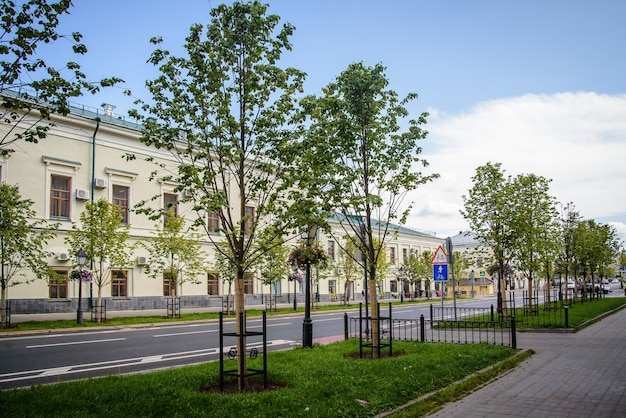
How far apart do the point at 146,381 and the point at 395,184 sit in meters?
6.85

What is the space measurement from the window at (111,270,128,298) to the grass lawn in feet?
76.4

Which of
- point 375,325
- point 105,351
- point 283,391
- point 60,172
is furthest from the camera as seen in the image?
point 60,172

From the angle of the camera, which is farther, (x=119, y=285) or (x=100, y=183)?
(x=119, y=285)

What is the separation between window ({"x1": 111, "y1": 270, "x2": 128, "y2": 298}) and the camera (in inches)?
1262

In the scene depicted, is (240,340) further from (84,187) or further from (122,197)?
(122,197)

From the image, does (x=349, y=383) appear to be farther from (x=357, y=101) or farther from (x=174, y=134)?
(x=357, y=101)

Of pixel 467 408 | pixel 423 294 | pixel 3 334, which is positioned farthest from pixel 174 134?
pixel 423 294

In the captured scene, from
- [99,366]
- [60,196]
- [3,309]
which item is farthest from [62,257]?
[99,366]

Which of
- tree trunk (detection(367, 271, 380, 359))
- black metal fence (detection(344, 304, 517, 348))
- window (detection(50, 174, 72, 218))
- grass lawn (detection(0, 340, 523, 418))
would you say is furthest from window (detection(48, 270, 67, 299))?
tree trunk (detection(367, 271, 380, 359))

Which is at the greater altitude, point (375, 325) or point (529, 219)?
point (529, 219)

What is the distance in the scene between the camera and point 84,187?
31.0m

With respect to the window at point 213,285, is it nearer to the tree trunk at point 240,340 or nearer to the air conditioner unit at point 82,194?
the air conditioner unit at point 82,194

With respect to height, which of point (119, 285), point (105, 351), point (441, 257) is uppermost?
point (441, 257)

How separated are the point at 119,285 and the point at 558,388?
28.9m
